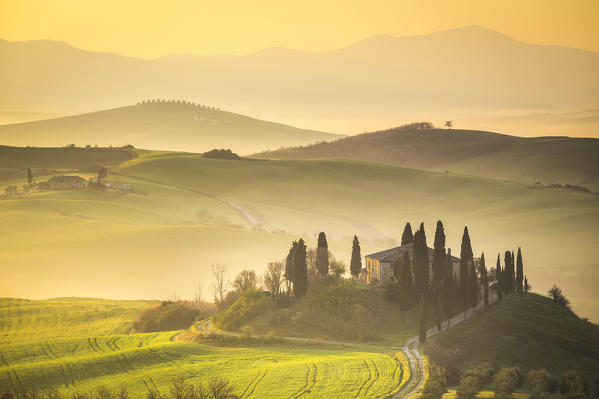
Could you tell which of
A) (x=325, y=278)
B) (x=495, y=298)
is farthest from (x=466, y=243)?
(x=325, y=278)

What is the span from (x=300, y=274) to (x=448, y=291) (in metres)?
17.4

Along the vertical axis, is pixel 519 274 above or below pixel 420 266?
below

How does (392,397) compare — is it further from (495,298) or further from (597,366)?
(495,298)

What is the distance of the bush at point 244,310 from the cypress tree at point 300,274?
383cm

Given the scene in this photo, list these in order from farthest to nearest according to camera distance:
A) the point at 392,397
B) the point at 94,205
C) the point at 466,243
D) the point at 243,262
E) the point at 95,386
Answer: the point at 94,205
the point at 243,262
the point at 466,243
the point at 95,386
the point at 392,397

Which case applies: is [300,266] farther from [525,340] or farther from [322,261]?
[525,340]

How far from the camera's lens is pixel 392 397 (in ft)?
191

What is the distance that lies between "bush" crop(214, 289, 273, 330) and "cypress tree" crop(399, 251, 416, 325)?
1510 centimetres

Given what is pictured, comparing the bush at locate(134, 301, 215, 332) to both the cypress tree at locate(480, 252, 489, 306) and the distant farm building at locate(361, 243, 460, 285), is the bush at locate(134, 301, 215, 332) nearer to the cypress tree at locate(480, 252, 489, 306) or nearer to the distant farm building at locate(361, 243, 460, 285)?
the distant farm building at locate(361, 243, 460, 285)

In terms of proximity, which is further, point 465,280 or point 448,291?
point 465,280

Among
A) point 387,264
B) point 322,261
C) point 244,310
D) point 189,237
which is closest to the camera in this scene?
point 244,310

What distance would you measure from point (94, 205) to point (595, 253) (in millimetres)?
109619

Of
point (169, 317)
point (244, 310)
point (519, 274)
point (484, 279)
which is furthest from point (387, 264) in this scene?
point (169, 317)

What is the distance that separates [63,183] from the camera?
641 ft
